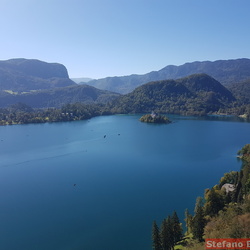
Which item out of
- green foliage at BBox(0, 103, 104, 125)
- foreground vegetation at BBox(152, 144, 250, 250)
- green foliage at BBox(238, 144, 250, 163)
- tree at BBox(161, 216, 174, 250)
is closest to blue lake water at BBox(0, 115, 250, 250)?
green foliage at BBox(238, 144, 250, 163)

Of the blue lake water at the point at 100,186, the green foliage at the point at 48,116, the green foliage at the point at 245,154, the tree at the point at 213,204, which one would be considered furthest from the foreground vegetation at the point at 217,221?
the green foliage at the point at 48,116

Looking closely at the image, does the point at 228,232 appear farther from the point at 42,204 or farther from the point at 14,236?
the point at 42,204

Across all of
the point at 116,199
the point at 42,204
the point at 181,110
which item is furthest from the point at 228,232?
the point at 181,110

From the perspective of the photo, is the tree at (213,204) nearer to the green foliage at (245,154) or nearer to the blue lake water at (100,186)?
the blue lake water at (100,186)

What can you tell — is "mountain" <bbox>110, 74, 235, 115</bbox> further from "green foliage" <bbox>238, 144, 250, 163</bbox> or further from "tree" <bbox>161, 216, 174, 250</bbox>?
"tree" <bbox>161, 216, 174, 250</bbox>

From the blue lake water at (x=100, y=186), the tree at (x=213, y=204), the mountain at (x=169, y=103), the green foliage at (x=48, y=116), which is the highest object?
the mountain at (x=169, y=103)
